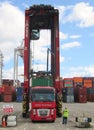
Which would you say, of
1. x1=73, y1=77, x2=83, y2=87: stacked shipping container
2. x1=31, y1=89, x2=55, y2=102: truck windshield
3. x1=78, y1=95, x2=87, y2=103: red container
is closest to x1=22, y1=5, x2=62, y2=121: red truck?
x1=31, y1=89, x2=55, y2=102: truck windshield

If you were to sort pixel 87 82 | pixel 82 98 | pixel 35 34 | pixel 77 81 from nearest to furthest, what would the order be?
pixel 35 34, pixel 82 98, pixel 77 81, pixel 87 82

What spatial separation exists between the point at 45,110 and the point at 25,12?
11.8 m

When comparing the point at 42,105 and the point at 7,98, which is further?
the point at 7,98

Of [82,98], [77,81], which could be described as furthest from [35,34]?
[77,81]

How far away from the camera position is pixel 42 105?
36531 millimetres

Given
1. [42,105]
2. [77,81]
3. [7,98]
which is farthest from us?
[77,81]

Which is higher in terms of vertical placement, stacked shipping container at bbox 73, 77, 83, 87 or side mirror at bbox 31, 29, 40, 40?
side mirror at bbox 31, 29, 40, 40

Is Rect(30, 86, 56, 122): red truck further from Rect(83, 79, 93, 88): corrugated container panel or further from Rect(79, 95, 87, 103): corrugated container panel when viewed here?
Rect(83, 79, 93, 88): corrugated container panel

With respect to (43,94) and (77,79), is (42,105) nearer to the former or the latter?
(43,94)

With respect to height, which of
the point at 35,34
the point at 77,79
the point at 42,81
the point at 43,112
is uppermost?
the point at 35,34

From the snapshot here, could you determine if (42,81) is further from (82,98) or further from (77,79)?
(77,79)

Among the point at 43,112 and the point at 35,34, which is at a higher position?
the point at 35,34

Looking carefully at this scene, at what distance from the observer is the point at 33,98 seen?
37500 mm

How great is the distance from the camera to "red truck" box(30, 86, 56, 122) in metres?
36.2
